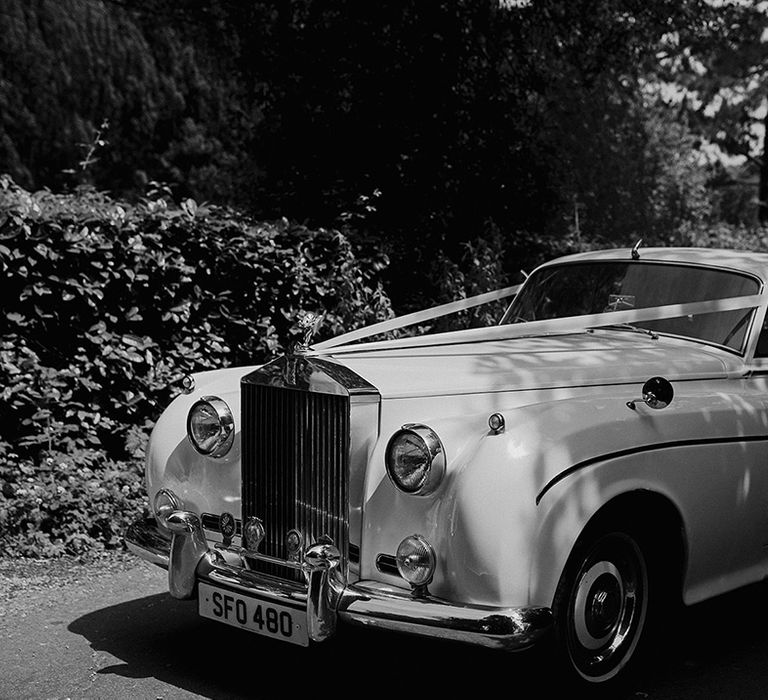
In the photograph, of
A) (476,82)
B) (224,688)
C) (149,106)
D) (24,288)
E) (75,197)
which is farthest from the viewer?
(149,106)

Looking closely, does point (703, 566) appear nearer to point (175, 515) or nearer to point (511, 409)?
point (511, 409)

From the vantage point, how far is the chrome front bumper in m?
3.26

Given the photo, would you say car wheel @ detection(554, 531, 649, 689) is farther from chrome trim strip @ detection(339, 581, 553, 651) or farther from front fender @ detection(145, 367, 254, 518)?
front fender @ detection(145, 367, 254, 518)

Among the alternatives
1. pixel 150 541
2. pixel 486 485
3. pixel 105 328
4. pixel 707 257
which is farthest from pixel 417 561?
pixel 105 328

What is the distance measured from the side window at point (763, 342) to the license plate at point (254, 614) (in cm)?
249

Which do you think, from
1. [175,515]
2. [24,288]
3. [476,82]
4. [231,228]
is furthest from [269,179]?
[175,515]

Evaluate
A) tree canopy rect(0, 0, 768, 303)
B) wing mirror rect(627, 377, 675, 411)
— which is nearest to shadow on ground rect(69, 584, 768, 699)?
wing mirror rect(627, 377, 675, 411)

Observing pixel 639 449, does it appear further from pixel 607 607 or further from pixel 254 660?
pixel 254 660

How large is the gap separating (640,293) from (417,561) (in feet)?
7.29

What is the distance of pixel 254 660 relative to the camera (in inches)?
167

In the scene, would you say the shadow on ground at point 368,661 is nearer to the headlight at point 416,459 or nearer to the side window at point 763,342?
the headlight at point 416,459

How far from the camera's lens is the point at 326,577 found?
3512 mm

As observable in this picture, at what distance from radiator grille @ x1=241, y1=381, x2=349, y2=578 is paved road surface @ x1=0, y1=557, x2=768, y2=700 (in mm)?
444

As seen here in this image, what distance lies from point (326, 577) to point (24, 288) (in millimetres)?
3829
